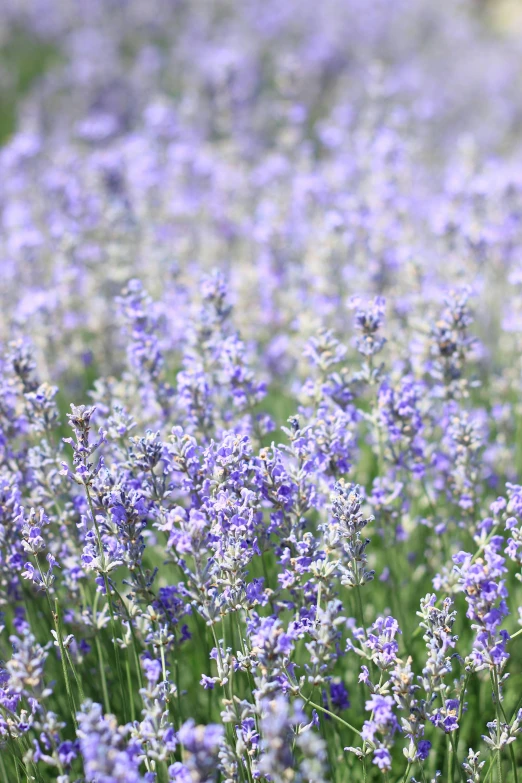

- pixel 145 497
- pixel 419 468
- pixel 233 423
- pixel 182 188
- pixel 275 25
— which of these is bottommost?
pixel 145 497

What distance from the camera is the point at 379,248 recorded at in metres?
4.88

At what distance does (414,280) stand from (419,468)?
137cm

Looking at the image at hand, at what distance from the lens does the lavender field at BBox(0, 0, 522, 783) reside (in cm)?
206

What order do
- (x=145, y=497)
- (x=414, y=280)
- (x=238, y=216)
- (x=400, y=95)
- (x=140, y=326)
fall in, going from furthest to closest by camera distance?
1. (x=400, y=95)
2. (x=238, y=216)
3. (x=414, y=280)
4. (x=140, y=326)
5. (x=145, y=497)

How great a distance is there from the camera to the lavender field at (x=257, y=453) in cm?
206

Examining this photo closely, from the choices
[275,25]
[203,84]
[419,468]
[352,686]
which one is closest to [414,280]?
[419,468]

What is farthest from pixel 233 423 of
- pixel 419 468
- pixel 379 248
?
pixel 379 248

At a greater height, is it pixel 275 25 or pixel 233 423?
pixel 275 25

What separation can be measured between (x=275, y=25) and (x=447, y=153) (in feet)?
20.7

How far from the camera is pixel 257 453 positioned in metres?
3.09

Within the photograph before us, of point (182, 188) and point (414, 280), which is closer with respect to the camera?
point (414, 280)

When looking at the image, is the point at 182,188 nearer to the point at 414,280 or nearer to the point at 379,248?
the point at 379,248

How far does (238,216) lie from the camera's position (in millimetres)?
6434

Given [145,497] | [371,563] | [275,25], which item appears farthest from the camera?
[275,25]
